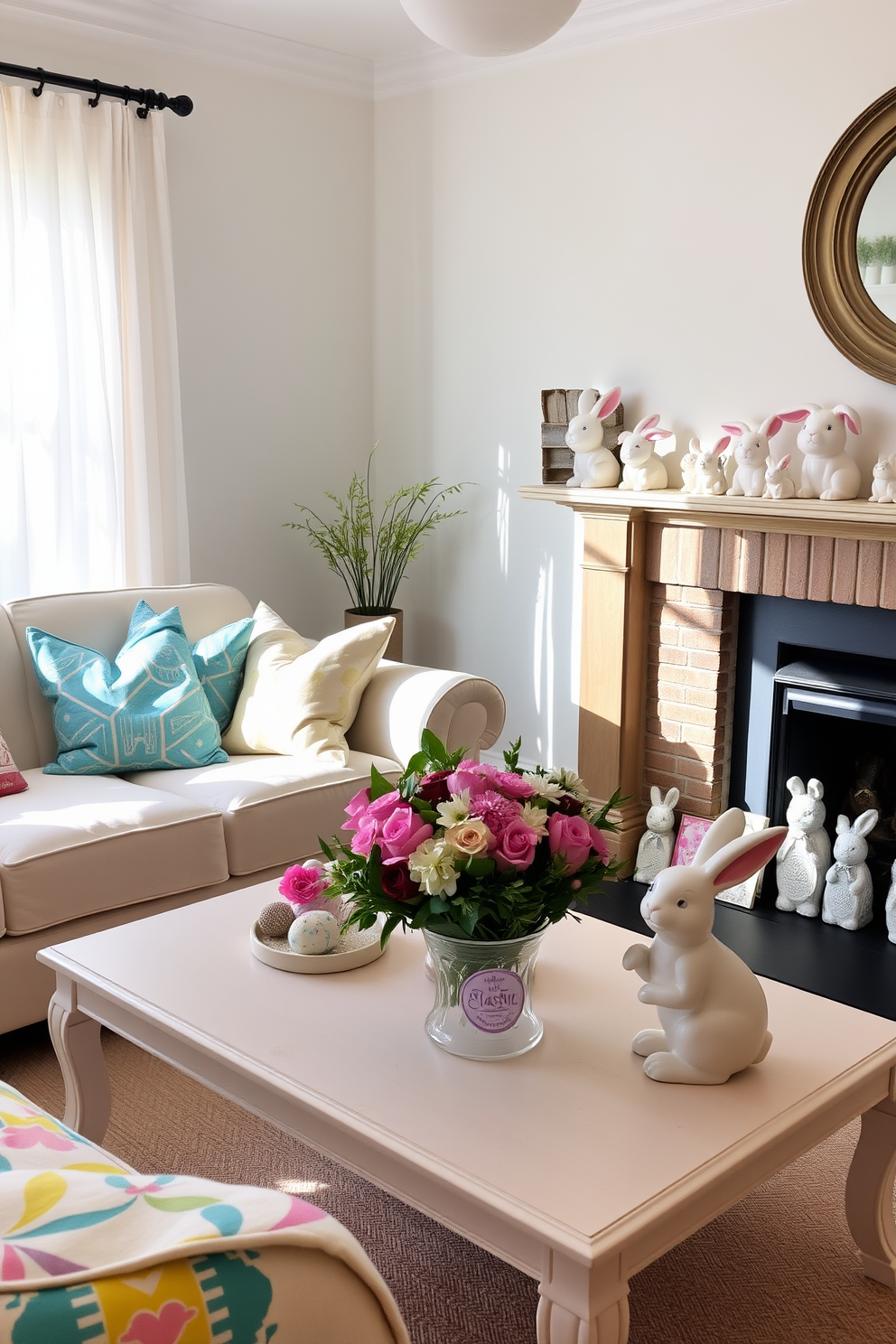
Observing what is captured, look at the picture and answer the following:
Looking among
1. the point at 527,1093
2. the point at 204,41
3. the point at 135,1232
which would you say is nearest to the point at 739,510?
the point at 527,1093

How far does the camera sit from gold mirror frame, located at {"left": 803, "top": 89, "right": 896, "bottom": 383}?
3.04m

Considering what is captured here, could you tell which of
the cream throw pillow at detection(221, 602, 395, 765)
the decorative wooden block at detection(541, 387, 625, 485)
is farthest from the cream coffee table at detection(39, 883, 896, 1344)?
the decorative wooden block at detection(541, 387, 625, 485)

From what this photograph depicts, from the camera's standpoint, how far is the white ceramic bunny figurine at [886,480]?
9.87 feet

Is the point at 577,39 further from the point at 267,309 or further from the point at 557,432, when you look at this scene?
the point at 267,309

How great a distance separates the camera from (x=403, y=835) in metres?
1.56

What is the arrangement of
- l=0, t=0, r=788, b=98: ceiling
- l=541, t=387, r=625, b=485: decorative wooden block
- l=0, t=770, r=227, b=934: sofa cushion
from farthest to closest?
l=541, t=387, r=625, b=485: decorative wooden block
l=0, t=0, r=788, b=98: ceiling
l=0, t=770, r=227, b=934: sofa cushion

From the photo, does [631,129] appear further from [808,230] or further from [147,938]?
[147,938]

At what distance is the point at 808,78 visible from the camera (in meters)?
3.16

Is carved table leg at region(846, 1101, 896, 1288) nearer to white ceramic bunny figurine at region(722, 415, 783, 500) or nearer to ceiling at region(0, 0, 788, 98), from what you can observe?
white ceramic bunny figurine at region(722, 415, 783, 500)

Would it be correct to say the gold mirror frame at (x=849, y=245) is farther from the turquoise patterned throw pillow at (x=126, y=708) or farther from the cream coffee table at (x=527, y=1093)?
the turquoise patterned throw pillow at (x=126, y=708)

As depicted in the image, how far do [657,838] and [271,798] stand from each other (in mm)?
1311

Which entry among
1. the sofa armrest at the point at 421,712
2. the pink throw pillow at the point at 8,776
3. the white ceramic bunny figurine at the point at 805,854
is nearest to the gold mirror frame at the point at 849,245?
the white ceramic bunny figurine at the point at 805,854

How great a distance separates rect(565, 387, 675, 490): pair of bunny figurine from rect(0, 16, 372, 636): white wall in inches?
44.7

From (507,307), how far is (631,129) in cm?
69
